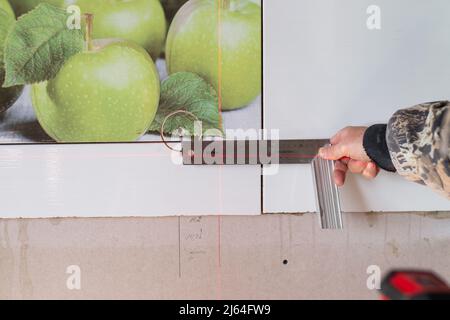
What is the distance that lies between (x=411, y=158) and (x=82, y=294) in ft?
1.89

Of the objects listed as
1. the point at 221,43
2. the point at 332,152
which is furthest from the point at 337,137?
the point at 221,43

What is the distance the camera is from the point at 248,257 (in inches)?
29.6

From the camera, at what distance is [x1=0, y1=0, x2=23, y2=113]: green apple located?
2.38 ft

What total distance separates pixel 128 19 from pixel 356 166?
1.47ft

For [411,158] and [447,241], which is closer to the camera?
[411,158]

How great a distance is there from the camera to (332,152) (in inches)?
27.1

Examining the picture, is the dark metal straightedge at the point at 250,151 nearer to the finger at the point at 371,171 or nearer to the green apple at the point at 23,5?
the finger at the point at 371,171

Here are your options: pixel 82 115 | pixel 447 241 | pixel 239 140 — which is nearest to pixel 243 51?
pixel 239 140

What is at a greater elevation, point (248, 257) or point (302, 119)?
point (302, 119)

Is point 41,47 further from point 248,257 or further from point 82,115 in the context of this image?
point 248,257

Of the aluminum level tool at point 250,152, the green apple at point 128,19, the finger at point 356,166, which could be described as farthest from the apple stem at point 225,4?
the finger at point 356,166

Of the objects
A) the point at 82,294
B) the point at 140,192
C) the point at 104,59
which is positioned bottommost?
the point at 82,294

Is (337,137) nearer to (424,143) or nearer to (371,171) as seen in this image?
(371,171)

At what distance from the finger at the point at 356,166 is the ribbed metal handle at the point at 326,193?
3cm
